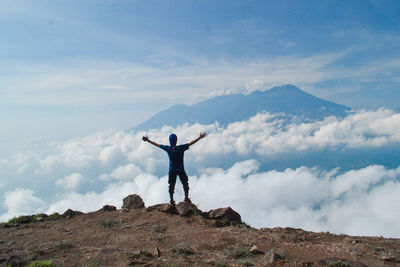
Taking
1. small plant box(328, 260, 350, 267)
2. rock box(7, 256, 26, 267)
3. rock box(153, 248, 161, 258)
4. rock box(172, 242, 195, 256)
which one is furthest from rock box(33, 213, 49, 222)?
small plant box(328, 260, 350, 267)

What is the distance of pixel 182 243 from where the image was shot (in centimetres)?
782

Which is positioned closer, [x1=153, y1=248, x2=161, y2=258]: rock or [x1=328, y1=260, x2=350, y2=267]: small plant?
[x1=328, y1=260, x2=350, y2=267]: small plant

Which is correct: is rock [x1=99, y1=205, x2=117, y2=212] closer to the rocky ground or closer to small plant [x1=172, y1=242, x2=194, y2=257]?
the rocky ground

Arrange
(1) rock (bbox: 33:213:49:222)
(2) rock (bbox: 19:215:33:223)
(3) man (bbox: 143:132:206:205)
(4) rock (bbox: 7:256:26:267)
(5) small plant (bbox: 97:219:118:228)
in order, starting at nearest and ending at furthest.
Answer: (4) rock (bbox: 7:256:26:267) → (5) small plant (bbox: 97:219:118:228) → (3) man (bbox: 143:132:206:205) → (2) rock (bbox: 19:215:33:223) → (1) rock (bbox: 33:213:49:222)

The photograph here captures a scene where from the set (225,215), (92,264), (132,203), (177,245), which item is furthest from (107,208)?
(92,264)

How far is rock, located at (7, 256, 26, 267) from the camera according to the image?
6.59 metres

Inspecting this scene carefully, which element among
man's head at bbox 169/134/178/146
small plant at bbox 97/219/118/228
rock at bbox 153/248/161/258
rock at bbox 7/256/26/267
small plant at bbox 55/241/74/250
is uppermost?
man's head at bbox 169/134/178/146

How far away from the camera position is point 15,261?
667 cm

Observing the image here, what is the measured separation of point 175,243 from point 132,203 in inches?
242

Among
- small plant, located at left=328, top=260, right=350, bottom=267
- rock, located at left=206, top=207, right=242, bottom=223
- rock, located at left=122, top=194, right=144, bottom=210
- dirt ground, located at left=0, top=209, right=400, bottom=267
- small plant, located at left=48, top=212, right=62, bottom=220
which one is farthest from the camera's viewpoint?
rock, located at left=122, top=194, right=144, bottom=210

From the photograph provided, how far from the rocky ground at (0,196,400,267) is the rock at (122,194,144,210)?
1.20 m

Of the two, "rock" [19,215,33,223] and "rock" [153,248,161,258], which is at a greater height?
"rock" [19,215,33,223]

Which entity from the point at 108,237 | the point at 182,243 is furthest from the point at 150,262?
the point at 108,237

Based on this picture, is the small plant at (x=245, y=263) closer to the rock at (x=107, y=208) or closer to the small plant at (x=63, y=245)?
the small plant at (x=63, y=245)
